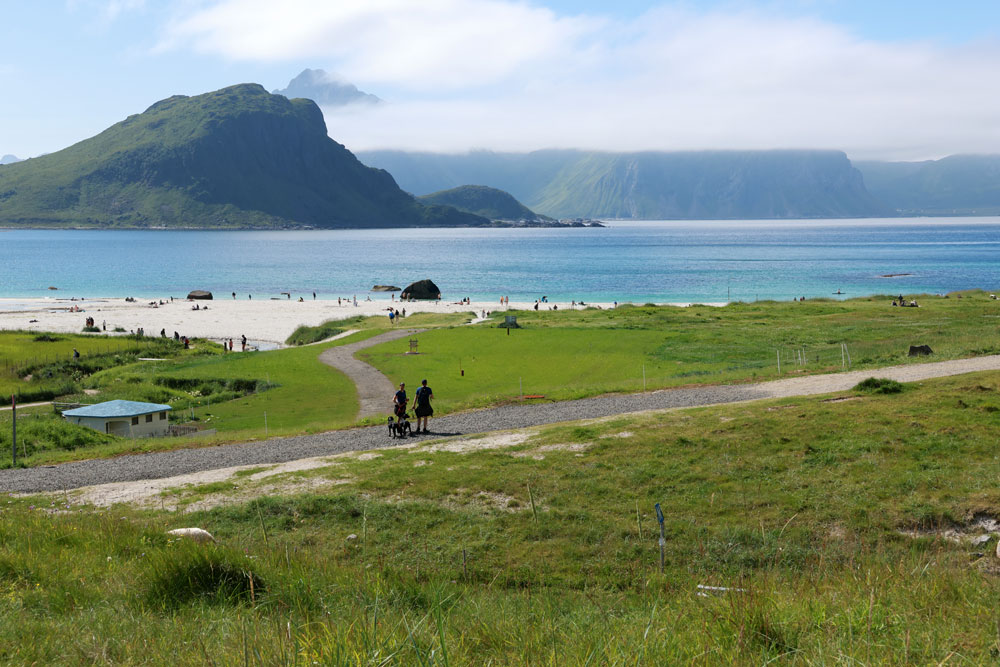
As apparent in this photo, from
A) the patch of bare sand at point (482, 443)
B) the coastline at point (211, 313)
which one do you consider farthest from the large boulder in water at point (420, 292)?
the patch of bare sand at point (482, 443)

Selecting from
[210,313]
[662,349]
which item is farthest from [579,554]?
[210,313]

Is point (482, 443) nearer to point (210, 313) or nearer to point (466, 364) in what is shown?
point (466, 364)

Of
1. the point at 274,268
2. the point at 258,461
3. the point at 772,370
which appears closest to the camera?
the point at 258,461

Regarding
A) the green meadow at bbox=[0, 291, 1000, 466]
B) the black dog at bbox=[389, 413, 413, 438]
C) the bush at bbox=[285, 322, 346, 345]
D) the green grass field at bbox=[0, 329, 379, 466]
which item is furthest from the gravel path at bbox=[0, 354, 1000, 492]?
the bush at bbox=[285, 322, 346, 345]

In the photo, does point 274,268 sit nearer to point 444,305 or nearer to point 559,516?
point 444,305

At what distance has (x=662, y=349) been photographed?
151ft

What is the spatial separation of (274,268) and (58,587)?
182m

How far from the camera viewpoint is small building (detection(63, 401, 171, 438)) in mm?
29828

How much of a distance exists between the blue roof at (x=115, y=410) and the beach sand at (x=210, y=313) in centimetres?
3794

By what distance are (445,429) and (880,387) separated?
14089mm

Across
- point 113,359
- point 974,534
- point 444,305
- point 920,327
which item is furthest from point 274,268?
point 974,534

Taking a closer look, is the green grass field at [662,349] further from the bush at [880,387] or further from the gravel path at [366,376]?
the bush at [880,387]

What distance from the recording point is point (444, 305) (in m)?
105

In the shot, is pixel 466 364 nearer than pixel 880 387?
No
